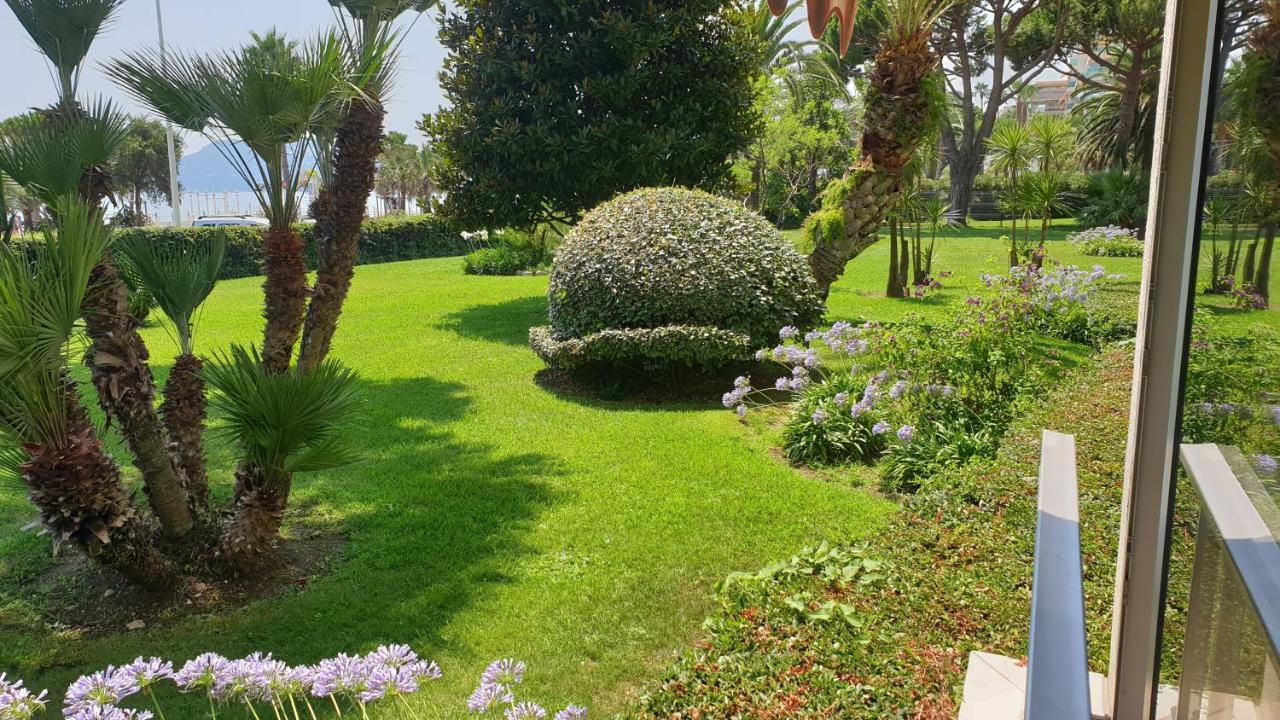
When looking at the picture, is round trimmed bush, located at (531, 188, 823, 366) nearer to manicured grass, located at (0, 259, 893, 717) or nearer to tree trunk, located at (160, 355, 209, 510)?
manicured grass, located at (0, 259, 893, 717)

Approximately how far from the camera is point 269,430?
445cm

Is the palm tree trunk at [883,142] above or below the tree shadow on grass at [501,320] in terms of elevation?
above

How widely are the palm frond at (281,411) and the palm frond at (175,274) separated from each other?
0.45 m

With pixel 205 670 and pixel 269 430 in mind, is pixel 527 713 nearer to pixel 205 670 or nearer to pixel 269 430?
pixel 205 670

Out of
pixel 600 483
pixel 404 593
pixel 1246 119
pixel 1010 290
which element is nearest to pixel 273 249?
pixel 404 593

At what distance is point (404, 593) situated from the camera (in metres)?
4.77

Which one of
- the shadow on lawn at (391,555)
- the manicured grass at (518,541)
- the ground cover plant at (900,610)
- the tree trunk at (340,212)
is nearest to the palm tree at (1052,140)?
the manicured grass at (518,541)

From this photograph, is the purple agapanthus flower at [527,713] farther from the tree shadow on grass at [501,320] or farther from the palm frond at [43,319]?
the tree shadow on grass at [501,320]

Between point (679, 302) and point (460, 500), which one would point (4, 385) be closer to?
point (460, 500)

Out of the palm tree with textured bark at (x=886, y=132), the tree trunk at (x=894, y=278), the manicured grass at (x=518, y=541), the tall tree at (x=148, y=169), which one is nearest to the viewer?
the manicured grass at (x=518, y=541)

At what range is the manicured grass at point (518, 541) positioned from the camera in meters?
4.16

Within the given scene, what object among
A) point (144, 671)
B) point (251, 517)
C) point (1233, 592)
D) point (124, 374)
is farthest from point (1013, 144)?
point (144, 671)

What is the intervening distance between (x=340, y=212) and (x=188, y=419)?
6.11ft

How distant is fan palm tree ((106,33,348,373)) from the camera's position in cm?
423
